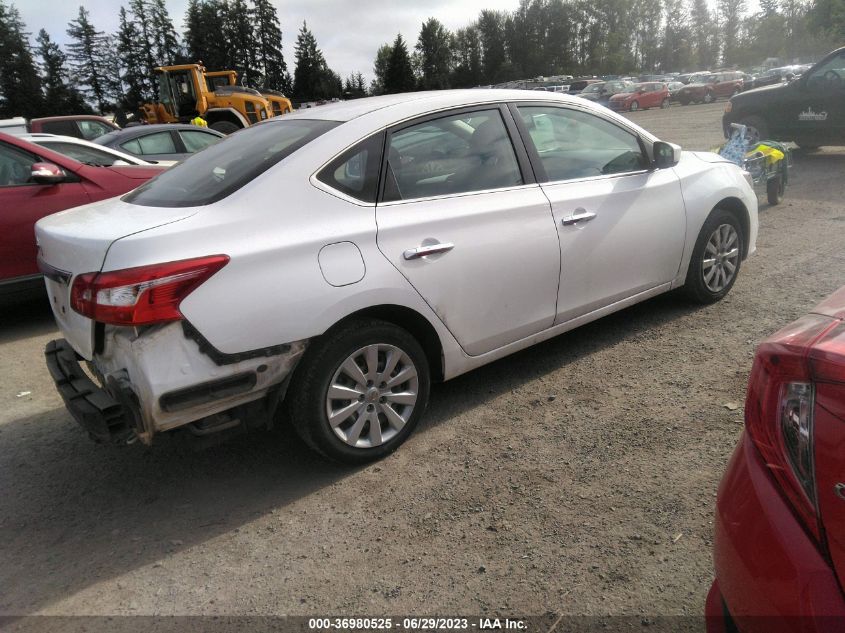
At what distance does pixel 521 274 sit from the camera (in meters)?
3.50

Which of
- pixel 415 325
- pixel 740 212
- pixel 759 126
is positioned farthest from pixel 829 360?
pixel 759 126

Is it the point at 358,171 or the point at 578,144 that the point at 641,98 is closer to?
the point at 578,144

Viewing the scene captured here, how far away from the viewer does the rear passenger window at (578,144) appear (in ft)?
12.4

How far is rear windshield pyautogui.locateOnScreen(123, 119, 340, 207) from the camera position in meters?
2.98

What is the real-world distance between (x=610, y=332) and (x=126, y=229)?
3148 mm

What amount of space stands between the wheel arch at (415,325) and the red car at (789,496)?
68.7 inches

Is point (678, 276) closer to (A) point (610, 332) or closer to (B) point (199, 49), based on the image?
(A) point (610, 332)

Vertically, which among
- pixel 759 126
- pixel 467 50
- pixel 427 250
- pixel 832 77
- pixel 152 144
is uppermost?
pixel 467 50

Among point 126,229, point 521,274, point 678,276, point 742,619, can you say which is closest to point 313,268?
point 126,229

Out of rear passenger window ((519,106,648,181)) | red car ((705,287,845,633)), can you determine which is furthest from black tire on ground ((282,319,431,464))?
red car ((705,287,845,633))

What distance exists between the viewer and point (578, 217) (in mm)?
3723

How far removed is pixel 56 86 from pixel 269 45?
97.3 ft

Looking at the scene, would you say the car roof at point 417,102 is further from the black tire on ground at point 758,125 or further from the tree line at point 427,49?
the tree line at point 427,49

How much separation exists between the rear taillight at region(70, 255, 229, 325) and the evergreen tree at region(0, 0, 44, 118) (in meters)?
77.9
